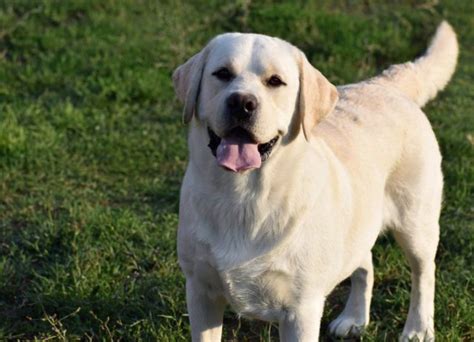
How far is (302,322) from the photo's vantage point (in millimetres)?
3297

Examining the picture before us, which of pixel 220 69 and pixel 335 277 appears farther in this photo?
pixel 335 277

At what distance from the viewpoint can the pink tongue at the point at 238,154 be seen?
123 inches

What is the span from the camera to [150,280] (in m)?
4.51

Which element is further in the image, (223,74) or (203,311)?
(203,311)

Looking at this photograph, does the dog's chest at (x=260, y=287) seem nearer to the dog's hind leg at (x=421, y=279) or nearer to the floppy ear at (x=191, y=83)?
the floppy ear at (x=191, y=83)

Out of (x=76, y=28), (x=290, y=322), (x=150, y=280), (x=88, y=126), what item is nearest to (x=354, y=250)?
(x=290, y=322)

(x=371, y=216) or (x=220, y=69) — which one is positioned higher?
(x=220, y=69)

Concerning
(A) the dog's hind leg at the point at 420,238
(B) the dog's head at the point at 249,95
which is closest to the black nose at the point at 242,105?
(B) the dog's head at the point at 249,95

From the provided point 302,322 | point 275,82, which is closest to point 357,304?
point 302,322

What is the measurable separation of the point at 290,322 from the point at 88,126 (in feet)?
12.0

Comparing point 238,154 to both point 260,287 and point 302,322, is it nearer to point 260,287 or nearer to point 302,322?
point 260,287

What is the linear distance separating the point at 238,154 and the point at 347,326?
1474 mm

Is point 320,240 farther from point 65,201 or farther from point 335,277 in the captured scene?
point 65,201

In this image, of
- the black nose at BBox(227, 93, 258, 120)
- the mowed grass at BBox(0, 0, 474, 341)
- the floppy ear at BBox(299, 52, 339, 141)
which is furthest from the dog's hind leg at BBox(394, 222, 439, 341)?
the black nose at BBox(227, 93, 258, 120)
